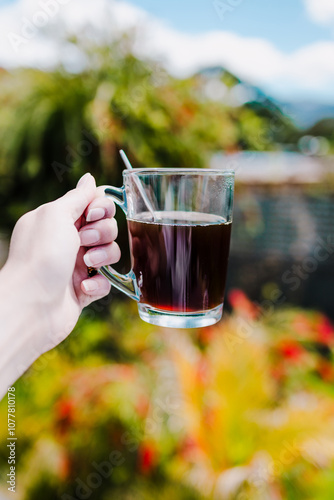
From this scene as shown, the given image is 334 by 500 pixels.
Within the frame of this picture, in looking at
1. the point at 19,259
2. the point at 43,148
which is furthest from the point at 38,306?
the point at 43,148

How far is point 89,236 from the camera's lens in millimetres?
1087

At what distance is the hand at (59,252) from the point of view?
1000 millimetres

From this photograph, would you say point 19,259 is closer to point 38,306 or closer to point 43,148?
point 38,306

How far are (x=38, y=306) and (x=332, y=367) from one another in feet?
7.96

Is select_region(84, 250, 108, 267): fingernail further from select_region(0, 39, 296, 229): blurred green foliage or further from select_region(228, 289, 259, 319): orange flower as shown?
select_region(228, 289, 259, 319): orange flower

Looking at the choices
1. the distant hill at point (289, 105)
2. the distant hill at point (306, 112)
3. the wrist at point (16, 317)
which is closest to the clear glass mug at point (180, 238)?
the wrist at point (16, 317)

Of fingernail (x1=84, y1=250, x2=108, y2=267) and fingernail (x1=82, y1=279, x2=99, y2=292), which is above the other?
fingernail (x1=84, y1=250, x2=108, y2=267)

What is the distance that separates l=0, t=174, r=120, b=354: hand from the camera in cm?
100

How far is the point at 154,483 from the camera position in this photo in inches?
94.9

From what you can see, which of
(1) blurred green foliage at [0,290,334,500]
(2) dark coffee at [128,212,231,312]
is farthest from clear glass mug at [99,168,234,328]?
(1) blurred green foliage at [0,290,334,500]

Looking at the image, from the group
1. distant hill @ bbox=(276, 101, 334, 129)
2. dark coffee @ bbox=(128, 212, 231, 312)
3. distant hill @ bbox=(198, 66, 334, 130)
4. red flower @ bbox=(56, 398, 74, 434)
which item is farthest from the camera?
distant hill @ bbox=(276, 101, 334, 129)

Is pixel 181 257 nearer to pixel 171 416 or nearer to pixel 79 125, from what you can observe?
pixel 171 416

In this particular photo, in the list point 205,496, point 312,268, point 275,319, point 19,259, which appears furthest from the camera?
point 312,268

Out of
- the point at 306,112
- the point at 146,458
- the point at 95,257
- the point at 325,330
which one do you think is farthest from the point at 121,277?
the point at 306,112
